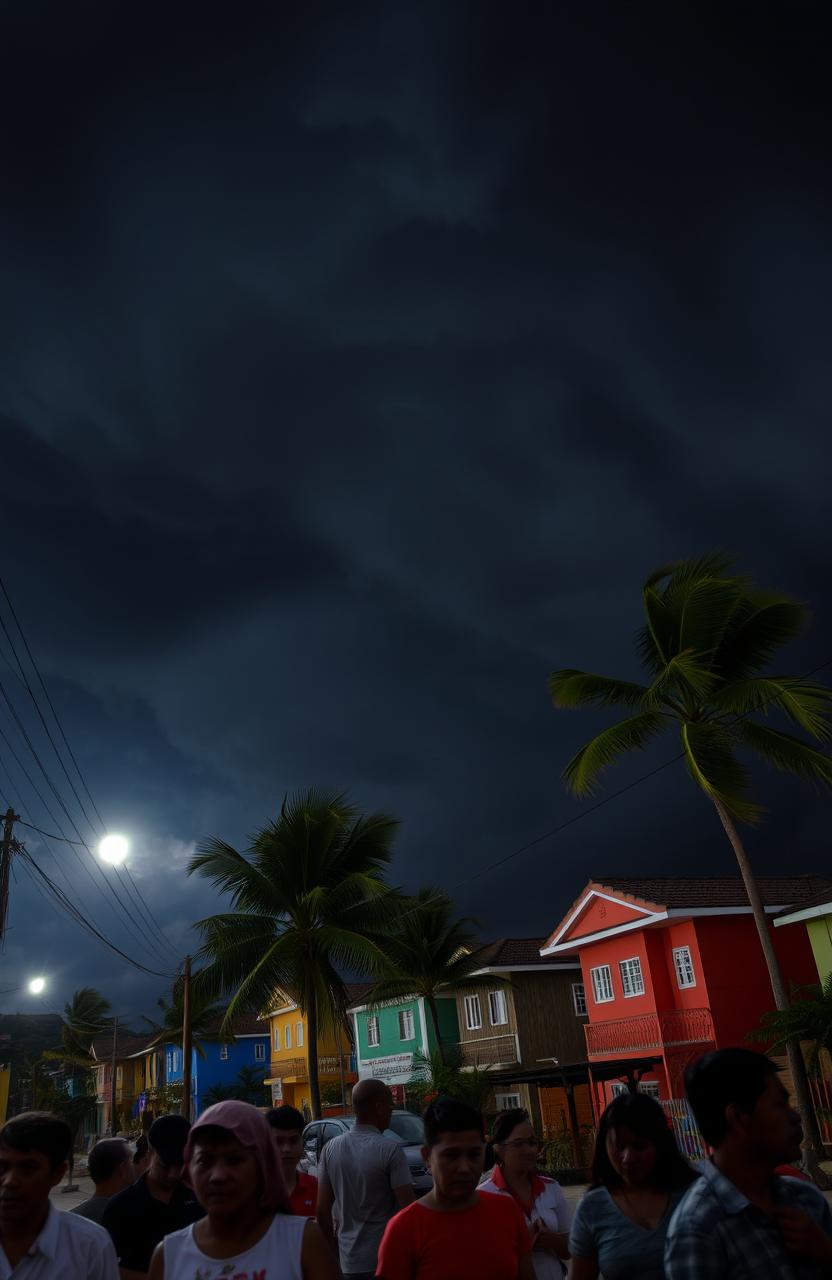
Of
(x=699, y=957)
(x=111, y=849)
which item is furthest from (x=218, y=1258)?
(x=699, y=957)

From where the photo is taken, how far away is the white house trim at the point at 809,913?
23.5 m

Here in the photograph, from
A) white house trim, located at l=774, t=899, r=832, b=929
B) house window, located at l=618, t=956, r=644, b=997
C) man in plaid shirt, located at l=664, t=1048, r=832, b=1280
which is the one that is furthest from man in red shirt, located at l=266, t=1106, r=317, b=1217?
house window, located at l=618, t=956, r=644, b=997

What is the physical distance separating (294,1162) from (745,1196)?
168 inches

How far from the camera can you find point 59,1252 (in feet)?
9.95

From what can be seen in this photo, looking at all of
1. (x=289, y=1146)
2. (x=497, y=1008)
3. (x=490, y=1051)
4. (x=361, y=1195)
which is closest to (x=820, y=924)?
(x=497, y=1008)

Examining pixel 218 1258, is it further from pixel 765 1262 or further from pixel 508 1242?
pixel 765 1262

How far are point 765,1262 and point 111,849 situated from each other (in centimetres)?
2103

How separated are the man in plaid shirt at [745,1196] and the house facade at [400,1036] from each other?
1499 inches

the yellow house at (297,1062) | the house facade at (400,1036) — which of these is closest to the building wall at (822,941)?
the house facade at (400,1036)

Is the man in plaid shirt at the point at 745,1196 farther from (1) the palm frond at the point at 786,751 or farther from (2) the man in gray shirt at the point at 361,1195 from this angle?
(1) the palm frond at the point at 786,751

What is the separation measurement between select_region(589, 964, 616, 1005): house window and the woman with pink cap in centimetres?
3064

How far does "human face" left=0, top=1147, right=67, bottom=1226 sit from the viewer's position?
10.2 ft

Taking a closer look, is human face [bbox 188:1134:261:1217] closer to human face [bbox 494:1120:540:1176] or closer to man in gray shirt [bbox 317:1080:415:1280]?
human face [bbox 494:1120:540:1176]

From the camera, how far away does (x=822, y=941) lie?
23984 millimetres
